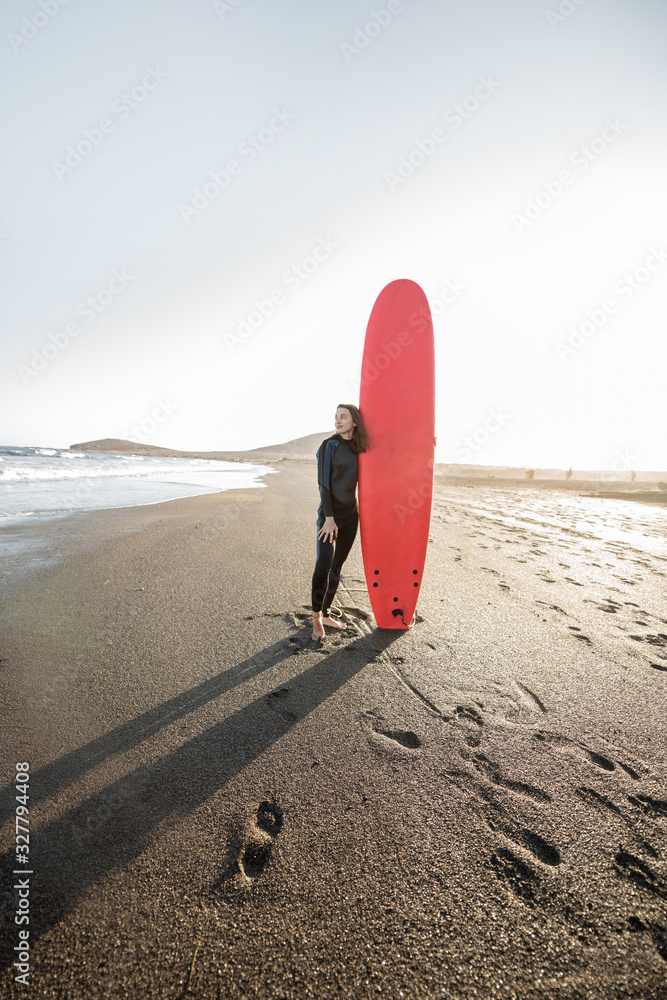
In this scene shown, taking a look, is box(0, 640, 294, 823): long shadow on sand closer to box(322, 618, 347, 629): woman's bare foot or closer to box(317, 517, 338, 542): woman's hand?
box(322, 618, 347, 629): woman's bare foot

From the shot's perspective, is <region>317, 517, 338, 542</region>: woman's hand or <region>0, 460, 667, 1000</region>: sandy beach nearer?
<region>0, 460, 667, 1000</region>: sandy beach

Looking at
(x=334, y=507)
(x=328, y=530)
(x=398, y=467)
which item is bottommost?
(x=328, y=530)

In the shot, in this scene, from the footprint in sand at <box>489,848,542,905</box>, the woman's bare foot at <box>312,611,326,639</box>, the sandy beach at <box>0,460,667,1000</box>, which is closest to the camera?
the sandy beach at <box>0,460,667,1000</box>

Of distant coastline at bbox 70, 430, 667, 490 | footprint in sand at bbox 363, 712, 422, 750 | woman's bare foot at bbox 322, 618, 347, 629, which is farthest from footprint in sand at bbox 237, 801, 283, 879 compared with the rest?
distant coastline at bbox 70, 430, 667, 490

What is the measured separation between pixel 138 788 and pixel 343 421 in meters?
2.67

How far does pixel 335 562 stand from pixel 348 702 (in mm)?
1214

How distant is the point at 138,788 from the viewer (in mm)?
1806

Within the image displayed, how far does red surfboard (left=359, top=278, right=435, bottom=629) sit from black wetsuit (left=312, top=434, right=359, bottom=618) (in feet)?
0.80

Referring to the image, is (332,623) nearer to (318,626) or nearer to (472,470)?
(318,626)

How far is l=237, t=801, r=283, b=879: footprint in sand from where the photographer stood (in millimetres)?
1479

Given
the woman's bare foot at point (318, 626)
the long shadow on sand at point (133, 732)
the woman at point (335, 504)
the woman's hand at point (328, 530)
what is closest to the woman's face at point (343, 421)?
the woman at point (335, 504)

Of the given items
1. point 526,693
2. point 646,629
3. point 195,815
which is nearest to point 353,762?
point 195,815

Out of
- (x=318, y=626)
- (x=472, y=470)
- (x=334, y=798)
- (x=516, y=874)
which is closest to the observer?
(x=516, y=874)

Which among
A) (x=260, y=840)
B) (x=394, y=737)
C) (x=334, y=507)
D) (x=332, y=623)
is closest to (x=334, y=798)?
(x=260, y=840)
